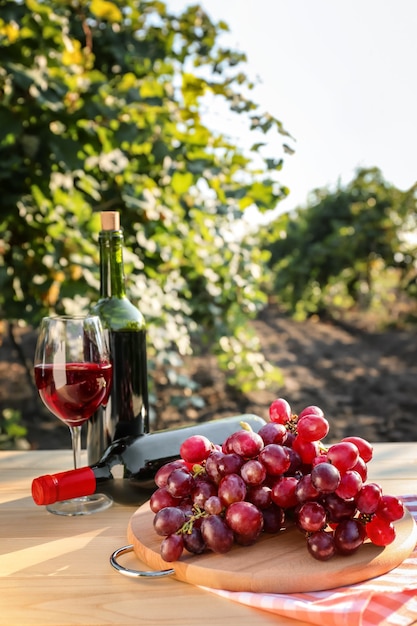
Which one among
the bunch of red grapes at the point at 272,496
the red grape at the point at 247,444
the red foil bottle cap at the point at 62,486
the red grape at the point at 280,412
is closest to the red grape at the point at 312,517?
the bunch of red grapes at the point at 272,496

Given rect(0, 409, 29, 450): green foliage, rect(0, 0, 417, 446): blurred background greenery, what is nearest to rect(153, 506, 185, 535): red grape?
rect(0, 0, 417, 446): blurred background greenery

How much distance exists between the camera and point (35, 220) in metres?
2.39

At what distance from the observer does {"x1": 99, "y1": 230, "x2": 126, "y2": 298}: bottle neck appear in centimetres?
122

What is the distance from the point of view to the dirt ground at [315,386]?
191 inches

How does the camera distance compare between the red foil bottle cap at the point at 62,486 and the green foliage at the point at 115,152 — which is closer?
the red foil bottle cap at the point at 62,486

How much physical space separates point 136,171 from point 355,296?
7113 mm

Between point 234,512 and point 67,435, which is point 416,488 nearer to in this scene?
point 234,512

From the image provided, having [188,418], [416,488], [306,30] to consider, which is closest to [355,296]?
[306,30]

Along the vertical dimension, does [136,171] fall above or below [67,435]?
above

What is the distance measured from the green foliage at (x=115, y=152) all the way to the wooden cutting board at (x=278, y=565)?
113cm

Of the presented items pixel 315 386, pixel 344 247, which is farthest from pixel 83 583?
pixel 344 247

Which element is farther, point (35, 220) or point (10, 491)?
point (35, 220)

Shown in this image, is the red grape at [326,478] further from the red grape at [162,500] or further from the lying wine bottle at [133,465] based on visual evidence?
the lying wine bottle at [133,465]

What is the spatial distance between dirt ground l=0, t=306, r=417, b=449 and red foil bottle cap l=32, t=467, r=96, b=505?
249 centimetres
